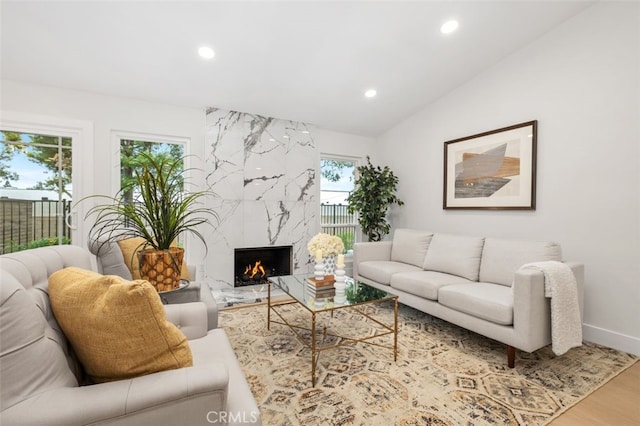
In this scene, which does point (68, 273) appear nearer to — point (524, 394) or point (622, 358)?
point (524, 394)

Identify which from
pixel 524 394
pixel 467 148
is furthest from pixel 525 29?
pixel 524 394

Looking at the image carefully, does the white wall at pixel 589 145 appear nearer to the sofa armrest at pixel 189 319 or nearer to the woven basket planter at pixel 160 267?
the sofa armrest at pixel 189 319

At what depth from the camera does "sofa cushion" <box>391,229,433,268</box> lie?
11.8 feet

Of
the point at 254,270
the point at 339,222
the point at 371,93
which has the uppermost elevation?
the point at 371,93

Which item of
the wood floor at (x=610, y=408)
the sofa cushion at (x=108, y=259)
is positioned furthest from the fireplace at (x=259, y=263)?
the wood floor at (x=610, y=408)

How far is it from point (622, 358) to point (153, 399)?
3237 mm

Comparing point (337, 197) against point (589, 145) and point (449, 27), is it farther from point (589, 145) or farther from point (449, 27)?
point (589, 145)

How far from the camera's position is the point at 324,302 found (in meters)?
2.21

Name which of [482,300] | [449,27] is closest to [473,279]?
[482,300]

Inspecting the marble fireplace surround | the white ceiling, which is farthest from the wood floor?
the marble fireplace surround

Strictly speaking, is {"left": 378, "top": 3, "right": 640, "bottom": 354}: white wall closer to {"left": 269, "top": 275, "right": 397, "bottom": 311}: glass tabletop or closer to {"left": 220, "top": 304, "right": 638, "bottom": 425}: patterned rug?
{"left": 220, "top": 304, "right": 638, "bottom": 425}: patterned rug

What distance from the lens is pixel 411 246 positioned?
146 inches

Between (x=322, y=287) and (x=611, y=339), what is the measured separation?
2.47 metres

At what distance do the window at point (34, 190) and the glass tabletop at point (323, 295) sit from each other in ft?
8.26
